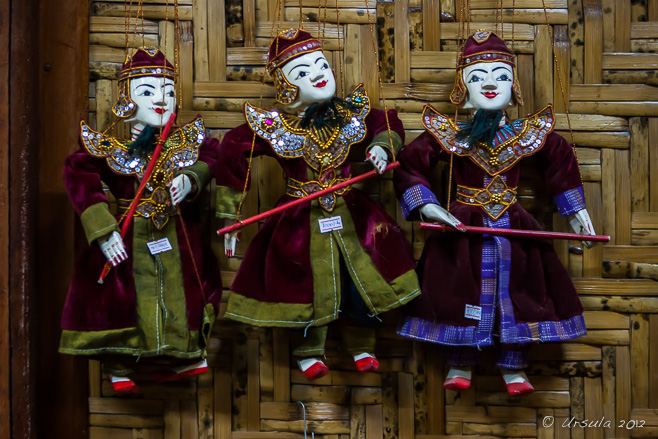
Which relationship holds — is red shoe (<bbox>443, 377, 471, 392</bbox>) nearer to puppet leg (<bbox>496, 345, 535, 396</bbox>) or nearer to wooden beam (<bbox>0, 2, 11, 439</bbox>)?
puppet leg (<bbox>496, 345, 535, 396</bbox>)

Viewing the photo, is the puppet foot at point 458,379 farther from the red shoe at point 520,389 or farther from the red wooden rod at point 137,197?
the red wooden rod at point 137,197

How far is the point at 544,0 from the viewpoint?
8.87 feet

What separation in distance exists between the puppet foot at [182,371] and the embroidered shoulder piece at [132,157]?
0.61 meters

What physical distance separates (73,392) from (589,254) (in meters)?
1.79

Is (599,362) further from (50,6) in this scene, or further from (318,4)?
(50,6)

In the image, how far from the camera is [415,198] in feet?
7.87

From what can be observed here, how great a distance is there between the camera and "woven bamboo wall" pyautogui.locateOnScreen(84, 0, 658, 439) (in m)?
2.64

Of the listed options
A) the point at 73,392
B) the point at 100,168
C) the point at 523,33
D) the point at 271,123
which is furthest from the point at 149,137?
the point at 523,33

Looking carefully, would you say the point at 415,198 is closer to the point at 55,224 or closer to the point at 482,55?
the point at 482,55

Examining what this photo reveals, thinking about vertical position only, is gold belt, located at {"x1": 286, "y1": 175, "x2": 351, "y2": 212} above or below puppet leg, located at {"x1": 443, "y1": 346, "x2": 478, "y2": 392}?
above

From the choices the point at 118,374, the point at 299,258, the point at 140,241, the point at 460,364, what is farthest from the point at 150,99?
the point at 460,364

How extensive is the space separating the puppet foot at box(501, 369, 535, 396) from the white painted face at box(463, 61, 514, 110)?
816 millimetres

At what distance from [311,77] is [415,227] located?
2.08 feet

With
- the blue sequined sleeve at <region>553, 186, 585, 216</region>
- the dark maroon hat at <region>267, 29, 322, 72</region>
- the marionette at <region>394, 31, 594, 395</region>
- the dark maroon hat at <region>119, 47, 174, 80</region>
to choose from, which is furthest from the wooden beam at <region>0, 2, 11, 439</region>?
the blue sequined sleeve at <region>553, 186, 585, 216</region>
